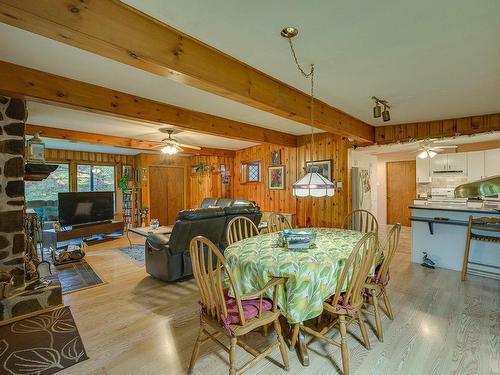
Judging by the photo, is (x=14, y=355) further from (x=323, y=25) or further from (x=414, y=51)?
(x=414, y=51)

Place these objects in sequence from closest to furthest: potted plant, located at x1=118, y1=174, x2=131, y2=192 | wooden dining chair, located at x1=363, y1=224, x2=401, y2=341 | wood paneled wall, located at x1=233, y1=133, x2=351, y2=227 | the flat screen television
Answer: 1. wooden dining chair, located at x1=363, y1=224, x2=401, y2=341
2. wood paneled wall, located at x1=233, y1=133, x2=351, y2=227
3. the flat screen television
4. potted plant, located at x1=118, y1=174, x2=131, y2=192

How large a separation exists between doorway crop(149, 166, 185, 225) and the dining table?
608cm

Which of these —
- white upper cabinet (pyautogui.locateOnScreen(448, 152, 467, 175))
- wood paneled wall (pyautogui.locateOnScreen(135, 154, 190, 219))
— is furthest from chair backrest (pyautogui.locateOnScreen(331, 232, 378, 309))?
wood paneled wall (pyautogui.locateOnScreen(135, 154, 190, 219))

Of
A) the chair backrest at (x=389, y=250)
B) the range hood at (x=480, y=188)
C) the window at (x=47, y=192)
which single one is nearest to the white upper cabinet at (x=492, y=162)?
the chair backrest at (x=389, y=250)

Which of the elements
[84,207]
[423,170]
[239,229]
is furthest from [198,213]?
[423,170]

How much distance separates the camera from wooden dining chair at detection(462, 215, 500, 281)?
3338 millimetres

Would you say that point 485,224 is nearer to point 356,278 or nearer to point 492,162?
point 492,162

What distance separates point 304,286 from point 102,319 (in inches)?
82.1

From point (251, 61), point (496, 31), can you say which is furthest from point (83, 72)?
point (496, 31)

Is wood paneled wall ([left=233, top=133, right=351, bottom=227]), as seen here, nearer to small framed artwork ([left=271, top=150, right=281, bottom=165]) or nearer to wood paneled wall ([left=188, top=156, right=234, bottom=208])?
small framed artwork ([left=271, top=150, right=281, bottom=165])

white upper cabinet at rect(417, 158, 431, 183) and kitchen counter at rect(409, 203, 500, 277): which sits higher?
white upper cabinet at rect(417, 158, 431, 183)

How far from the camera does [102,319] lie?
258 cm

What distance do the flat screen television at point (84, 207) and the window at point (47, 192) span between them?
115 cm

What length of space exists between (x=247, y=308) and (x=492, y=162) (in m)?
6.01
